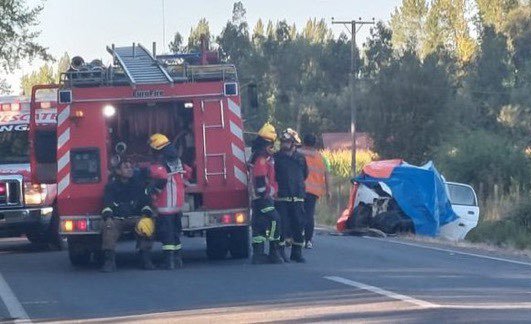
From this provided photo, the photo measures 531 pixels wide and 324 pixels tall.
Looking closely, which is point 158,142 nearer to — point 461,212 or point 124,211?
point 124,211

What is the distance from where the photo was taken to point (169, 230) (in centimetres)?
1566

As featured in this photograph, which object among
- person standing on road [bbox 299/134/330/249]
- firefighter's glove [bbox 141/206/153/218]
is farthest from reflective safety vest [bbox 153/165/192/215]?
person standing on road [bbox 299/134/330/249]

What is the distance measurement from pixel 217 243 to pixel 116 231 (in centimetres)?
177

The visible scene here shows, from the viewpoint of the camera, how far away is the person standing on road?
59.5ft

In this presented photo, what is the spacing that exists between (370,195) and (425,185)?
1199 millimetres

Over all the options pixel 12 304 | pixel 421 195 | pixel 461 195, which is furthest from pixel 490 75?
pixel 12 304

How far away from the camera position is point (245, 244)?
16953mm

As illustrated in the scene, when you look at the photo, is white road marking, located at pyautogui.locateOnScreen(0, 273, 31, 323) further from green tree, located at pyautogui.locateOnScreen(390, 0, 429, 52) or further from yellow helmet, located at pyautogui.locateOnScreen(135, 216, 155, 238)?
green tree, located at pyautogui.locateOnScreen(390, 0, 429, 52)

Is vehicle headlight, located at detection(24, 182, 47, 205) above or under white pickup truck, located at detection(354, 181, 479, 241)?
above

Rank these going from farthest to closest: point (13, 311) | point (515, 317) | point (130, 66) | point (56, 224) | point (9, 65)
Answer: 1. point (9, 65)
2. point (56, 224)
3. point (130, 66)
4. point (13, 311)
5. point (515, 317)

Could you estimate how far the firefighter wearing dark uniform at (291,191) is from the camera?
640 inches

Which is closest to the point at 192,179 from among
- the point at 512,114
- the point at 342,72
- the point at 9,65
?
the point at 9,65

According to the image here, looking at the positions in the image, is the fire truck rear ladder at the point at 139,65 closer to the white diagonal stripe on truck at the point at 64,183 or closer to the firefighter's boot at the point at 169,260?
the white diagonal stripe on truck at the point at 64,183

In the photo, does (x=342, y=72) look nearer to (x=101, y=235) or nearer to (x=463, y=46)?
(x=463, y=46)
